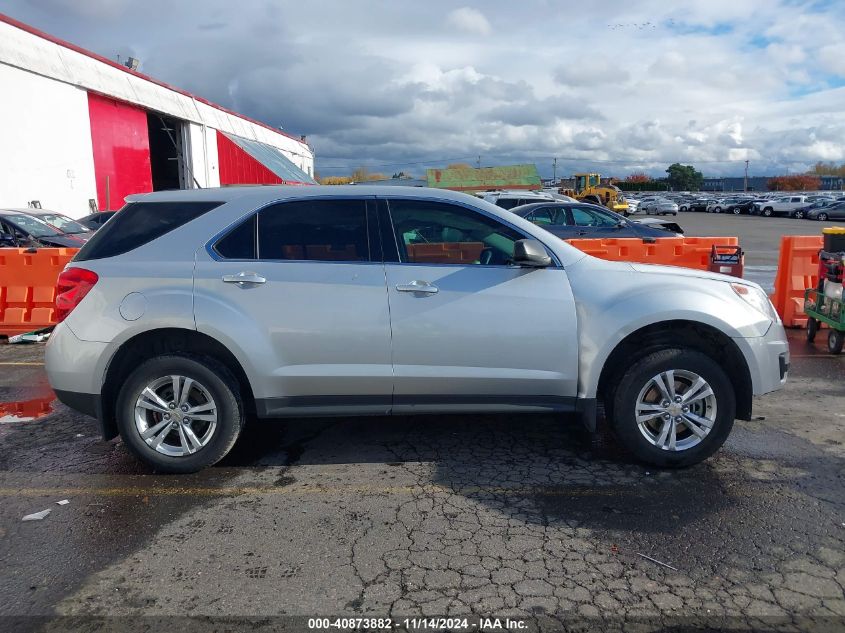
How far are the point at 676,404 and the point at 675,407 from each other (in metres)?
0.02

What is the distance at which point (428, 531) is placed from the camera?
354 centimetres

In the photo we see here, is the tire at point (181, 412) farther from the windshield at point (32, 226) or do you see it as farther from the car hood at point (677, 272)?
the windshield at point (32, 226)

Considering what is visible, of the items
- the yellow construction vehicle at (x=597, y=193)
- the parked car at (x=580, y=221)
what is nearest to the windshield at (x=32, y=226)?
the parked car at (x=580, y=221)

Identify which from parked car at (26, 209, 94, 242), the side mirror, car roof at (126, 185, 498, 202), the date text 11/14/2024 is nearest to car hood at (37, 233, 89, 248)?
parked car at (26, 209, 94, 242)

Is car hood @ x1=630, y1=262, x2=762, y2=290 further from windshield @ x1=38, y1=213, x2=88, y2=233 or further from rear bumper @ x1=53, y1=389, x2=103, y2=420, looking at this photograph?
windshield @ x1=38, y1=213, x2=88, y2=233

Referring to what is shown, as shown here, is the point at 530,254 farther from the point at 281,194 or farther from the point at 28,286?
the point at 28,286

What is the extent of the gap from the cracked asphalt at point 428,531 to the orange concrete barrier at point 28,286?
4.27 m

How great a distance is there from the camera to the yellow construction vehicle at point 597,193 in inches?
1790

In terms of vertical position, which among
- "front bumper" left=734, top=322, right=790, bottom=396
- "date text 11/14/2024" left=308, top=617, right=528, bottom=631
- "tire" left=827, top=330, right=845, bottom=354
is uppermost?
"front bumper" left=734, top=322, right=790, bottom=396

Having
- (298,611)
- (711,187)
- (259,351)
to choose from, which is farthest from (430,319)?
(711,187)

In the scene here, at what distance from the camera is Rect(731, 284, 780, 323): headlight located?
14.2 feet

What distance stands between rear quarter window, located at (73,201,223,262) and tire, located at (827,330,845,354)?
22.3ft

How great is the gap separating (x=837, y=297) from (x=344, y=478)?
19.5 feet

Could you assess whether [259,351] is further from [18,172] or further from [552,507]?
[18,172]
